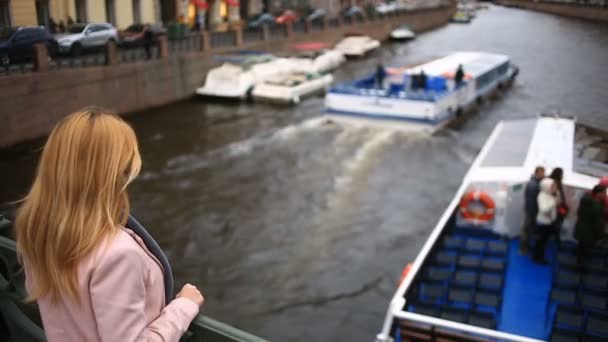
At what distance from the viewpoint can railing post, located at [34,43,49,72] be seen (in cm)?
1656

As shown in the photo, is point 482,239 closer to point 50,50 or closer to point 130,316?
point 130,316

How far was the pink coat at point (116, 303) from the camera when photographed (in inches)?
56.9

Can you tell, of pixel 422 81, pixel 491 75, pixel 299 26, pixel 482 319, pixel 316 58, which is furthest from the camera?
pixel 299 26

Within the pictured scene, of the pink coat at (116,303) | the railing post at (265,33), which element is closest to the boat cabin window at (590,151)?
the pink coat at (116,303)

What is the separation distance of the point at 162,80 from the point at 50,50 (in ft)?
14.9

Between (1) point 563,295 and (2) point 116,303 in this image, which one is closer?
(2) point 116,303

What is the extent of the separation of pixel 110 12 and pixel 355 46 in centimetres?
1489

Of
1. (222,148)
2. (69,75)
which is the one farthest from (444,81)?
(69,75)

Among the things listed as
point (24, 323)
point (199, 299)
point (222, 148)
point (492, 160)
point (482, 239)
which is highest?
point (199, 299)

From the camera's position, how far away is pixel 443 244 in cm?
769

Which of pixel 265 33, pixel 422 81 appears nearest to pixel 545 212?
pixel 422 81

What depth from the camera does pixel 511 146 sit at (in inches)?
396

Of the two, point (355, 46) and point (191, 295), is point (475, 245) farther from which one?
point (355, 46)

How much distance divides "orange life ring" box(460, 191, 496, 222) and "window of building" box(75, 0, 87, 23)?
19.1 meters
